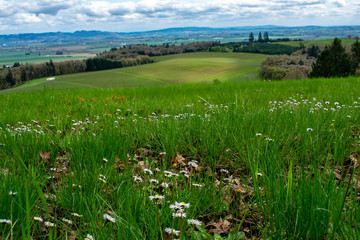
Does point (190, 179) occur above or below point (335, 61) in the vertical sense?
below

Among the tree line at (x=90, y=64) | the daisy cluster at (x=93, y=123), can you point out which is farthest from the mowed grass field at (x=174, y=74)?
the daisy cluster at (x=93, y=123)

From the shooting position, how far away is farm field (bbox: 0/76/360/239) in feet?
5.93

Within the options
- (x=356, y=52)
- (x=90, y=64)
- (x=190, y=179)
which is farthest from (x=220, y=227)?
(x=90, y=64)

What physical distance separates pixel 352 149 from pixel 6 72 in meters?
73.8

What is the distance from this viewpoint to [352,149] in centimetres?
333

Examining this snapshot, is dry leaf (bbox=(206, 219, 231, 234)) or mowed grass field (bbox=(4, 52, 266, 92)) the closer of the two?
dry leaf (bbox=(206, 219, 231, 234))

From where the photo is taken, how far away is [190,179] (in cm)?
249

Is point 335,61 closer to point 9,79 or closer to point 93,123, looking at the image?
point 93,123

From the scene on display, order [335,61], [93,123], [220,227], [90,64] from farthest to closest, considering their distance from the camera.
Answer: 1. [90,64]
2. [335,61]
3. [93,123]
4. [220,227]

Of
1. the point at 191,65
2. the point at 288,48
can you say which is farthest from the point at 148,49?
the point at 288,48

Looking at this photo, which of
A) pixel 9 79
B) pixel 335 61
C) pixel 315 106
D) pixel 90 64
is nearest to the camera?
pixel 315 106

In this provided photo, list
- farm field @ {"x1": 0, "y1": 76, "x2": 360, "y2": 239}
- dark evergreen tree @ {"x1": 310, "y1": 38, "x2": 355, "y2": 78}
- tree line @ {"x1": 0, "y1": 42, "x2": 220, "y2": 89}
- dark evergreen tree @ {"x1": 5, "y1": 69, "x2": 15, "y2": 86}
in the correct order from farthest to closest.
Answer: tree line @ {"x1": 0, "y1": 42, "x2": 220, "y2": 89}, dark evergreen tree @ {"x1": 5, "y1": 69, "x2": 15, "y2": 86}, dark evergreen tree @ {"x1": 310, "y1": 38, "x2": 355, "y2": 78}, farm field @ {"x1": 0, "y1": 76, "x2": 360, "y2": 239}

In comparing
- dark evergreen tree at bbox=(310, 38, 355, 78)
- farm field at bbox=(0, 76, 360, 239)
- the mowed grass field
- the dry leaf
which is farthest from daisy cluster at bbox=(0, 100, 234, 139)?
the mowed grass field

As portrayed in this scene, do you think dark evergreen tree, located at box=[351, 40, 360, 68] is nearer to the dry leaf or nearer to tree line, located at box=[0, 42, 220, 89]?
the dry leaf
